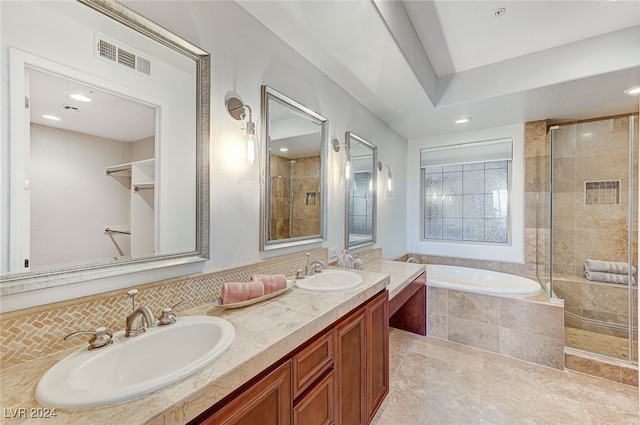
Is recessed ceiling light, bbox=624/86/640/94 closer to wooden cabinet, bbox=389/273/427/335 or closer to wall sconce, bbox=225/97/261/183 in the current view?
wooden cabinet, bbox=389/273/427/335

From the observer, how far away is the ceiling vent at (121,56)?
948 millimetres

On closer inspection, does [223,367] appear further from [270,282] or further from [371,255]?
[371,255]

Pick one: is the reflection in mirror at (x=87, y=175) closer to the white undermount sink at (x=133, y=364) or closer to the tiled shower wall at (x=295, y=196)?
the white undermount sink at (x=133, y=364)

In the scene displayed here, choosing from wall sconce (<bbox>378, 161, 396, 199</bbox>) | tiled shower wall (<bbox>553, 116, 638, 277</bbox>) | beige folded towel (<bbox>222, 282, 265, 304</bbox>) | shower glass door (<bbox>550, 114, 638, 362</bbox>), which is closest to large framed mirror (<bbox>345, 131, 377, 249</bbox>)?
→ wall sconce (<bbox>378, 161, 396, 199</bbox>)

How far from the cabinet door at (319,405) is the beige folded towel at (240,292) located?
457mm

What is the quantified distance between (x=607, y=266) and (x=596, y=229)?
386mm

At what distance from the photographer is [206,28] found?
1.25 meters

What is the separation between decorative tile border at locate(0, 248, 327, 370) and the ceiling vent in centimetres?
86

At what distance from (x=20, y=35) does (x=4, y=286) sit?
731 millimetres

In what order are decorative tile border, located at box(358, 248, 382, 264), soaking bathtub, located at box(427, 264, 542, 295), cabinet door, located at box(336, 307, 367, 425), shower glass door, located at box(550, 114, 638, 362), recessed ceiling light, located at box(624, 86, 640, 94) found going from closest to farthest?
1. cabinet door, located at box(336, 307, 367, 425)
2. recessed ceiling light, located at box(624, 86, 640, 94)
3. shower glass door, located at box(550, 114, 638, 362)
4. decorative tile border, located at box(358, 248, 382, 264)
5. soaking bathtub, located at box(427, 264, 542, 295)

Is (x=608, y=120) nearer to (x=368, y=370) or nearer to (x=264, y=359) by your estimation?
(x=368, y=370)

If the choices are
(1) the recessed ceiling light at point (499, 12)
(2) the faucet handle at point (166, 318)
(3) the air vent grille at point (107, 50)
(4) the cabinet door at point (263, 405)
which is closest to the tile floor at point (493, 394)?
(4) the cabinet door at point (263, 405)

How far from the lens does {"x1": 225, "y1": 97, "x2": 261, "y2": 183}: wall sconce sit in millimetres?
1396

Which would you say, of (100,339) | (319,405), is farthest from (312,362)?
(100,339)
